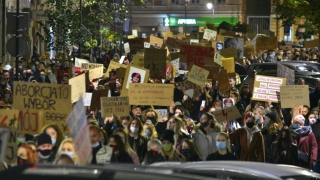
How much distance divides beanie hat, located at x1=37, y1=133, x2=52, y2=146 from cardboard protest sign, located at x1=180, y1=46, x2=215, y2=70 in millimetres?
15042

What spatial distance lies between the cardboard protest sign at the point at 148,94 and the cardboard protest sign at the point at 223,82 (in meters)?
5.17

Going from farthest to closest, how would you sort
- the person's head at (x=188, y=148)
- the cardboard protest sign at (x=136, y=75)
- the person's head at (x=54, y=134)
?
the cardboard protest sign at (x=136, y=75) < the person's head at (x=188, y=148) < the person's head at (x=54, y=134)

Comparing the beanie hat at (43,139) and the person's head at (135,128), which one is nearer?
the beanie hat at (43,139)

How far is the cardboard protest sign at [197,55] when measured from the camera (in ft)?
83.2

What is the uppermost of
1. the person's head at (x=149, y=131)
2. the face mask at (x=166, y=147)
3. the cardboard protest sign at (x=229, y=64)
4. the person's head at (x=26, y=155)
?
the cardboard protest sign at (x=229, y=64)

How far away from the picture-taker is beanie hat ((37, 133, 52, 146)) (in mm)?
10219

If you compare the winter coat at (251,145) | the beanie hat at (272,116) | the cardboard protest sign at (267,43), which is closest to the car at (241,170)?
the winter coat at (251,145)

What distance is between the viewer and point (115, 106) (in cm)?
1552

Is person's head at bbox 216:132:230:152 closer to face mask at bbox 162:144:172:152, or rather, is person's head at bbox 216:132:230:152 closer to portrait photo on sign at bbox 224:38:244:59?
face mask at bbox 162:144:172:152

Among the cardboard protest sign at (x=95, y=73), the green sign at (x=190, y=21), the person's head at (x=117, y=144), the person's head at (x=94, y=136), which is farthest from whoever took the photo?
the green sign at (x=190, y=21)

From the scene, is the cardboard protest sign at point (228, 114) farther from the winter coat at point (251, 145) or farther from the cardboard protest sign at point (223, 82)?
the cardboard protest sign at point (223, 82)

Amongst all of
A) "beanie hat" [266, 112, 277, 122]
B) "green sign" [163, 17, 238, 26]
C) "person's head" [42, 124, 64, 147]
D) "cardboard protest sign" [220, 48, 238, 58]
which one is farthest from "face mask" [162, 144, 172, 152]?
"green sign" [163, 17, 238, 26]

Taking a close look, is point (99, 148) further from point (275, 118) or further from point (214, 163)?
point (275, 118)

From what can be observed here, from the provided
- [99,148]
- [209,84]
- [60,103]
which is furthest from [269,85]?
[99,148]
